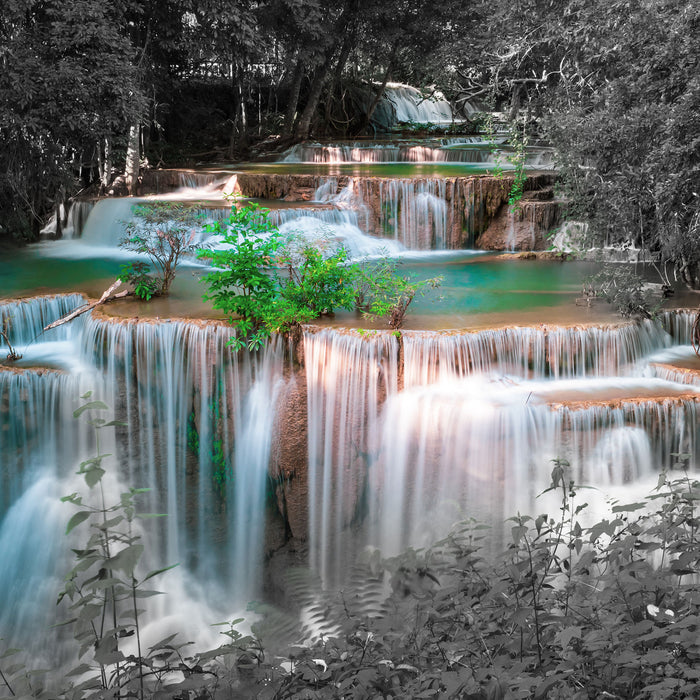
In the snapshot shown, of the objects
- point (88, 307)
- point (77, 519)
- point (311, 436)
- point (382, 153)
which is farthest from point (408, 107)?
point (77, 519)

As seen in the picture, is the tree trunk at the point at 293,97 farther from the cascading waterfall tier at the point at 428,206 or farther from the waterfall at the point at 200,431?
the waterfall at the point at 200,431

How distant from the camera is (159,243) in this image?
9547 mm

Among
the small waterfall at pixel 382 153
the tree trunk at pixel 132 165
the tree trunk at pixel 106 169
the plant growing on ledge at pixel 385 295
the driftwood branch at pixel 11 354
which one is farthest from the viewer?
the small waterfall at pixel 382 153

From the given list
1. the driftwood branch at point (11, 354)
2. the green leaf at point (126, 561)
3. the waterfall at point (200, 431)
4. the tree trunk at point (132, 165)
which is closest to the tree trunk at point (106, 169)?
the tree trunk at point (132, 165)

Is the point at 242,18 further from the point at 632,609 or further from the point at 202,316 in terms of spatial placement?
the point at 632,609

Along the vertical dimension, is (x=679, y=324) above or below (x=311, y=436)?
above

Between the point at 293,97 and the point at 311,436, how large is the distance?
15.5 meters

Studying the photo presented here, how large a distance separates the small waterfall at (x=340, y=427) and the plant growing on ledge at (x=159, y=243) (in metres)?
2.63

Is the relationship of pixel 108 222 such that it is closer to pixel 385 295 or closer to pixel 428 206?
pixel 428 206

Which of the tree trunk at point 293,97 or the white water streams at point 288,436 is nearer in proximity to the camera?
the white water streams at point 288,436

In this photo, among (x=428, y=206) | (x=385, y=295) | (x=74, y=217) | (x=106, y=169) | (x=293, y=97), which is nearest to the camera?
(x=385, y=295)

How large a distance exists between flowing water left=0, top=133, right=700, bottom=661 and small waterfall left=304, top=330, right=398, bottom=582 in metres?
0.01

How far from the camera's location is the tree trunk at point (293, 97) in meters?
20.5

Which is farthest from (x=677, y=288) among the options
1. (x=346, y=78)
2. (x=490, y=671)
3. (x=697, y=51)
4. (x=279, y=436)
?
(x=346, y=78)
